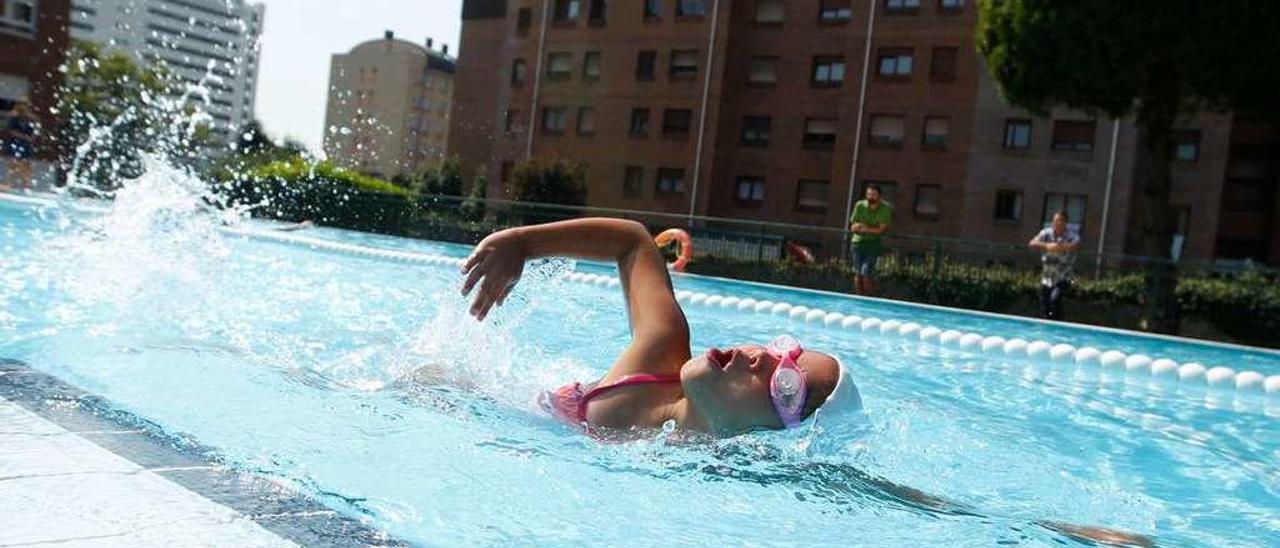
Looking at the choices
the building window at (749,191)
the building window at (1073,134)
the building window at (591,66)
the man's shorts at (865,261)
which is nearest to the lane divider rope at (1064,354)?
the man's shorts at (865,261)

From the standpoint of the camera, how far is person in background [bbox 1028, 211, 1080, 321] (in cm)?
1642

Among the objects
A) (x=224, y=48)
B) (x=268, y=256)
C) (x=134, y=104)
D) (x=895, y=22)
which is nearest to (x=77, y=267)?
(x=224, y=48)

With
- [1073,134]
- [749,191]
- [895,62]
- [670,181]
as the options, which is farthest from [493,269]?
[670,181]

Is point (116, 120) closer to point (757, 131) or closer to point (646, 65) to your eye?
point (646, 65)

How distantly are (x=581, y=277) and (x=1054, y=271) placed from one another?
23.2 ft

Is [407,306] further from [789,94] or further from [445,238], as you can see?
[789,94]

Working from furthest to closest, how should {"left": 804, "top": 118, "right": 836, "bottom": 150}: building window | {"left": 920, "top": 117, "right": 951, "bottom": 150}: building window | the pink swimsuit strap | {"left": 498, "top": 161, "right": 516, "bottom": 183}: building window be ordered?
1. {"left": 498, "top": 161, "right": 516, "bottom": 183}: building window
2. {"left": 804, "top": 118, "right": 836, "bottom": 150}: building window
3. {"left": 920, "top": 117, "right": 951, "bottom": 150}: building window
4. the pink swimsuit strap

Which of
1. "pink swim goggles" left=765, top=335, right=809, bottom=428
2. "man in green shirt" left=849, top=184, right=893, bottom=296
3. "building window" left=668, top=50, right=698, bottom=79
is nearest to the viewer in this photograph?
"pink swim goggles" left=765, top=335, right=809, bottom=428

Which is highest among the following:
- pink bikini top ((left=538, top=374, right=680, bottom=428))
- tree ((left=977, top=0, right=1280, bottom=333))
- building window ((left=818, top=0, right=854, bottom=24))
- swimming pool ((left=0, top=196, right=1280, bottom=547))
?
building window ((left=818, top=0, right=854, bottom=24))

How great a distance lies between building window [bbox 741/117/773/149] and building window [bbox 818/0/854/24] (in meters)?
4.43

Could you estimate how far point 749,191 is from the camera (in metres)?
47.0

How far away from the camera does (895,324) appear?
11.6 meters

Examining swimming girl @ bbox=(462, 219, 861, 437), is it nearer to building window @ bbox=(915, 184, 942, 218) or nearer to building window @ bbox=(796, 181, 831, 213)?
building window @ bbox=(915, 184, 942, 218)

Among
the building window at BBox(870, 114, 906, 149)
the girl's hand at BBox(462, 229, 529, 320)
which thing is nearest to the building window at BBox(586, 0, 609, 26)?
the building window at BBox(870, 114, 906, 149)
